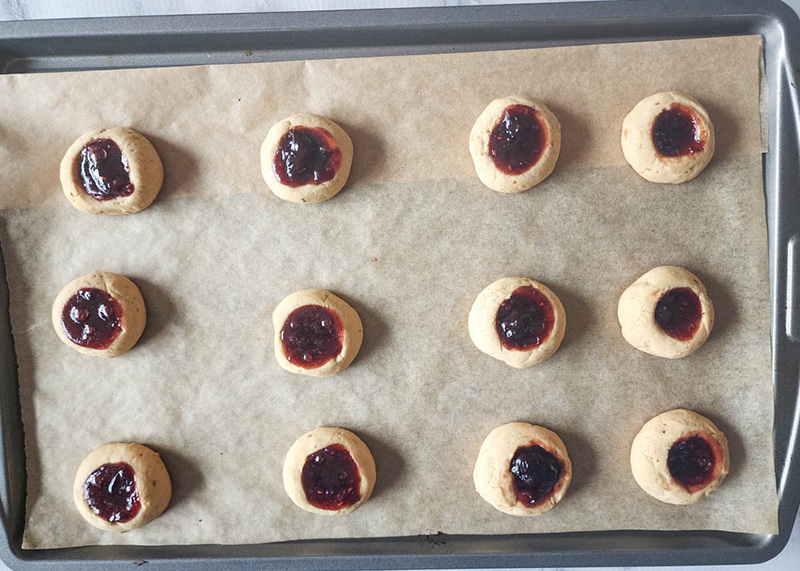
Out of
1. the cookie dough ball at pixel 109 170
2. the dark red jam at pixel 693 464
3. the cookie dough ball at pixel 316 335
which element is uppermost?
the cookie dough ball at pixel 109 170

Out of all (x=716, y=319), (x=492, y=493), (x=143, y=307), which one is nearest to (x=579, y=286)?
(x=716, y=319)

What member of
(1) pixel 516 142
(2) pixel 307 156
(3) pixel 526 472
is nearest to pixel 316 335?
(2) pixel 307 156

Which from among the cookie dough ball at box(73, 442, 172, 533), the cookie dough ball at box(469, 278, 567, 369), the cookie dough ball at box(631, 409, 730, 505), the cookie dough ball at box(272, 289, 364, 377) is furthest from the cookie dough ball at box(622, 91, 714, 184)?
the cookie dough ball at box(73, 442, 172, 533)

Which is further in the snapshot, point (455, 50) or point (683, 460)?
point (455, 50)

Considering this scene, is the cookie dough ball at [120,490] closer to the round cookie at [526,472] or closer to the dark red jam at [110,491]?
the dark red jam at [110,491]

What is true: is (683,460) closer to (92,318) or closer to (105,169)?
(92,318)

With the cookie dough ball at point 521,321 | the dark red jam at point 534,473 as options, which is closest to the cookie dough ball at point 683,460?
the dark red jam at point 534,473
